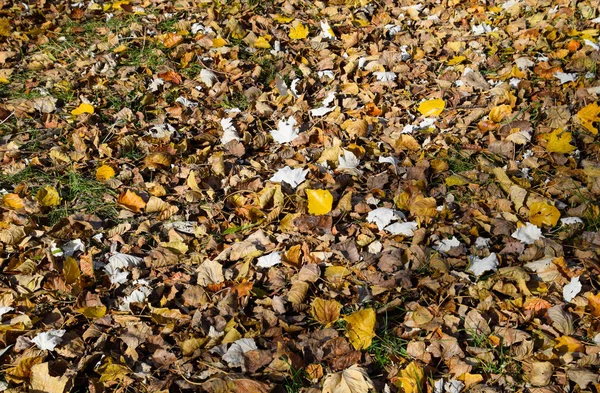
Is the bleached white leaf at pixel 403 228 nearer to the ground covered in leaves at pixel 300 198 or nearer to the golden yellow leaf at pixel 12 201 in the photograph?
the ground covered in leaves at pixel 300 198

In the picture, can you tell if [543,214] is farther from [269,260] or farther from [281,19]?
[281,19]

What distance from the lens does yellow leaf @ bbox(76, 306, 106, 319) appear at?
7.66ft

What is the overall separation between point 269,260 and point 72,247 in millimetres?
902

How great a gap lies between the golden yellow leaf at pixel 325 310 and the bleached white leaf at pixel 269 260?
1.06ft

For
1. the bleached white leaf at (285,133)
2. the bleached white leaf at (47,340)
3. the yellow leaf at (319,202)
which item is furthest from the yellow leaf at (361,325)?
the bleached white leaf at (285,133)

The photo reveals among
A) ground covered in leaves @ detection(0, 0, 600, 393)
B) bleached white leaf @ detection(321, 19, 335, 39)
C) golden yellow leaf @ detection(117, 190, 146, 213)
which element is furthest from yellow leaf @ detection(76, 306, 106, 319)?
bleached white leaf @ detection(321, 19, 335, 39)

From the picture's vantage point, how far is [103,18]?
454 centimetres

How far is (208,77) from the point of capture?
12.5ft

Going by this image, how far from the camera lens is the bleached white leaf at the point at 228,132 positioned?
11.0 feet

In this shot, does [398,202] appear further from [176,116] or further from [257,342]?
[176,116]

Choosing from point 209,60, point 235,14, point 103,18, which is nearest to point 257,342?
point 209,60

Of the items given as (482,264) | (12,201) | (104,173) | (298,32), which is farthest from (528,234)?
(12,201)

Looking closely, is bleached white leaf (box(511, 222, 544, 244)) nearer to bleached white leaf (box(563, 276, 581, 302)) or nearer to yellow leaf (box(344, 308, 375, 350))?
bleached white leaf (box(563, 276, 581, 302))

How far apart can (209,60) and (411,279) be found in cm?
232
